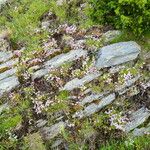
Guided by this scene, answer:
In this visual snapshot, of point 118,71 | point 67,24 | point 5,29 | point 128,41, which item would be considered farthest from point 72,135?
point 5,29

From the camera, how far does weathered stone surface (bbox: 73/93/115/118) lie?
39.3 feet

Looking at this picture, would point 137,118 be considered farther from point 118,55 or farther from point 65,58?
point 65,58

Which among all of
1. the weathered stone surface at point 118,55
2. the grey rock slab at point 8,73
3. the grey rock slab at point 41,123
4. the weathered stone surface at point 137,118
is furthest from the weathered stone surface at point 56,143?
the grey rock slab at point 8,73

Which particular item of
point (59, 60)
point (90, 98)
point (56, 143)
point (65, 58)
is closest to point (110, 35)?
point (65, 58)

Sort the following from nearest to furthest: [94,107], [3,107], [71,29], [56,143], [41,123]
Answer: [56,143]
[94,107]
[41,123]
[3,107]
[71,29]

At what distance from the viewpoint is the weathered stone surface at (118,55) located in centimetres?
1266

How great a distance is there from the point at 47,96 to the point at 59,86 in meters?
0.45

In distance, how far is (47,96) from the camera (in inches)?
497

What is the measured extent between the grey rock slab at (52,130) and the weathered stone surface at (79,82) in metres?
1.15

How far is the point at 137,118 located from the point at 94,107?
3.82ft

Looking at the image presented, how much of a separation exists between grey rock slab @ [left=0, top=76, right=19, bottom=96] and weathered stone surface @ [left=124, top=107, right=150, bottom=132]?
3512 millimetres

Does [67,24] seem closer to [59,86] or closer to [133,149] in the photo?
[59,86]

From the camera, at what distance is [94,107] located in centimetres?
1205

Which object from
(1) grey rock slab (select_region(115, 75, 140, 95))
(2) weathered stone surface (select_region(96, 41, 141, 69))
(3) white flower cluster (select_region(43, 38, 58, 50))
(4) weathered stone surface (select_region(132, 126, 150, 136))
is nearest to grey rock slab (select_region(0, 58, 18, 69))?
(3) white flower cluster (select_region(43, 38, 58, 50))
